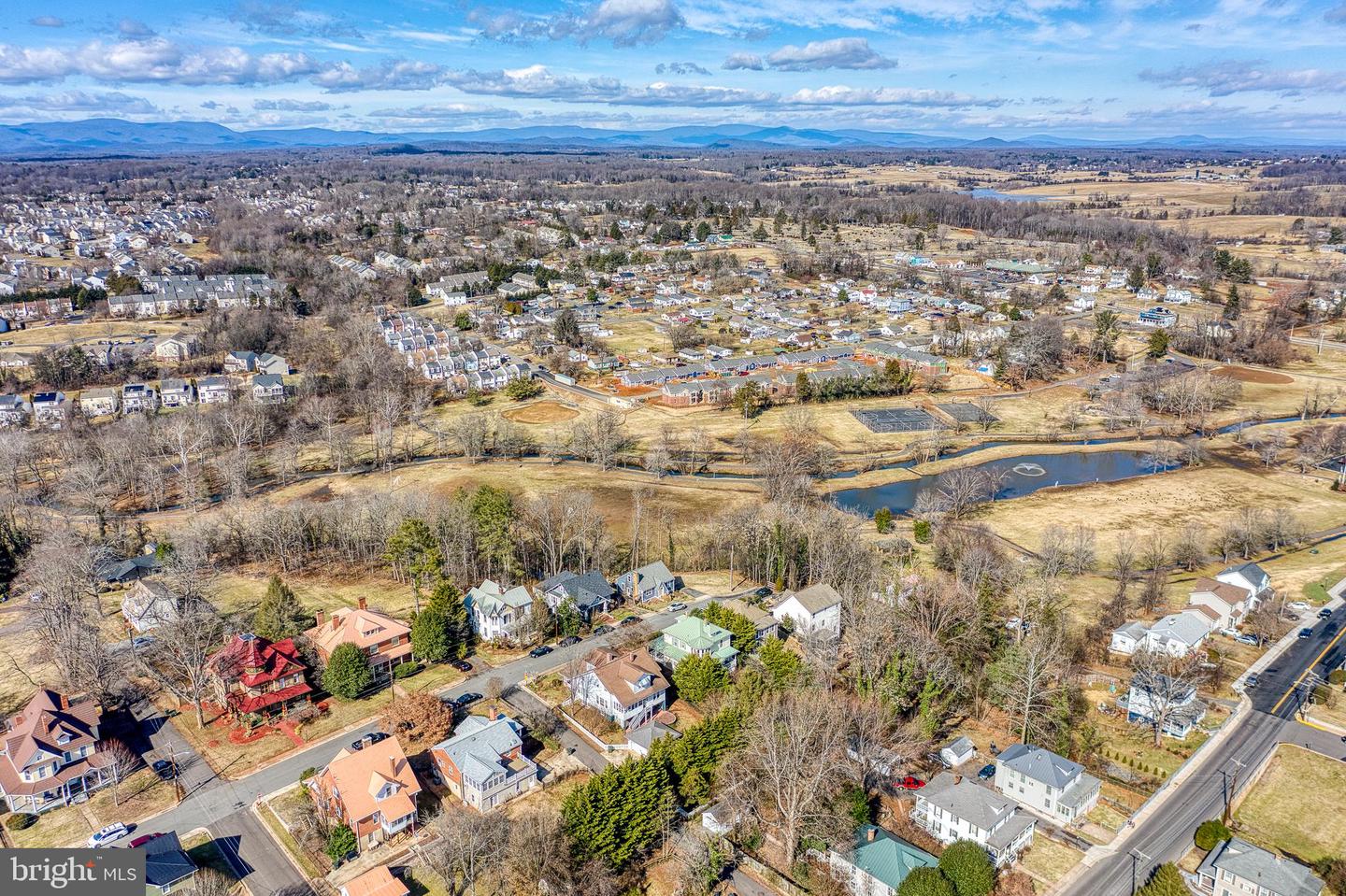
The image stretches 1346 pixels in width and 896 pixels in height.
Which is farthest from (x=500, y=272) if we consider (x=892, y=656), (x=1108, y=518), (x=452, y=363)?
(x=892, y=656)

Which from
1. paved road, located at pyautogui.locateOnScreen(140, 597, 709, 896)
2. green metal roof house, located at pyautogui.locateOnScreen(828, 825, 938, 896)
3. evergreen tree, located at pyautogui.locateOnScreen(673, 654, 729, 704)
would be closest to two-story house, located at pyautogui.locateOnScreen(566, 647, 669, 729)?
evergreen tree, located at pyautogui.locateOnScreen(673, 654, 729, 704)

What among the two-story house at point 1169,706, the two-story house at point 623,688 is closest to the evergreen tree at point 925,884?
the two-story house at point 623,688

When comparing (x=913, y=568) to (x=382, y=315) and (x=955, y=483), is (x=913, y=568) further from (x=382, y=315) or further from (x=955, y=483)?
(x=382, y=315)

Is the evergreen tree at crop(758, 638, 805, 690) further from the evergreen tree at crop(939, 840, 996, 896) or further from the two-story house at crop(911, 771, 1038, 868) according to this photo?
the evergreen tree at crop(939, 840, 996, 896)

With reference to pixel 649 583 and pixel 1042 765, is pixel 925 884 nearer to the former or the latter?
pixel 1042 765

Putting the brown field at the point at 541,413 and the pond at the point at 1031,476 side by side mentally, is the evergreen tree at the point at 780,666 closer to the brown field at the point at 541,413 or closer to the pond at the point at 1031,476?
the pond at the point at 1031,476

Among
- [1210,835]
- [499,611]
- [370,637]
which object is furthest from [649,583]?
[1210,835]
